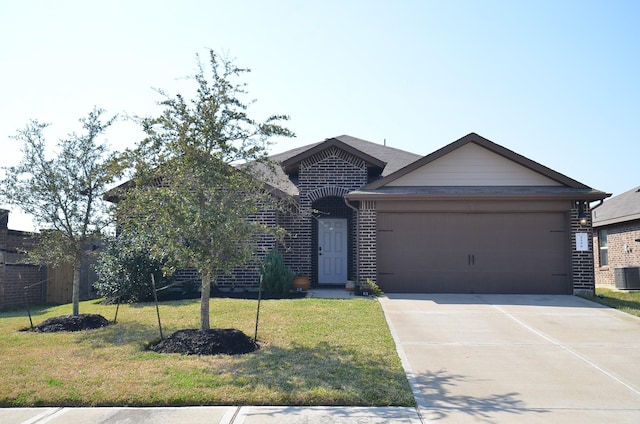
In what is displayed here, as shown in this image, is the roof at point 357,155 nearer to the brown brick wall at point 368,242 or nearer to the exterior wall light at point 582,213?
the brown brick wall at point 368,242

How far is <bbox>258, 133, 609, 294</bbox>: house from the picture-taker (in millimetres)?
12461

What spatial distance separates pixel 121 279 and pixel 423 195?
7702 millimetres

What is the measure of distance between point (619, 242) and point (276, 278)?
554 inches

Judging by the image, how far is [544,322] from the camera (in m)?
9.11

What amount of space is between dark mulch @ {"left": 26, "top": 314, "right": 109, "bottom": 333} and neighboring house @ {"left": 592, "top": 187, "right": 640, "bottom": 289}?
16.1 metres

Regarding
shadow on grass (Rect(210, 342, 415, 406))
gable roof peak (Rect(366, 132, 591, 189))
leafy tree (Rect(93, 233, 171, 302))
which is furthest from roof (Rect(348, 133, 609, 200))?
shadow on grass (Rect(210, 342, 415, 406))

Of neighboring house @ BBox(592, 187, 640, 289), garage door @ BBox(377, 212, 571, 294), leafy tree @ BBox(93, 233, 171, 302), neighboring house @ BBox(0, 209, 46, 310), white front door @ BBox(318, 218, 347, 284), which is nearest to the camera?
leafy tree @ BBox(93, 233, 171, 302)

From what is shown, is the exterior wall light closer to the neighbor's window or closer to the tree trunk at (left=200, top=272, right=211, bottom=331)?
the neighbor's window

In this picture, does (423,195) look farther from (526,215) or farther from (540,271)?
(540,271)

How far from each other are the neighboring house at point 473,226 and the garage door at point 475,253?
26 mm

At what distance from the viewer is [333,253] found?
49.6 ft

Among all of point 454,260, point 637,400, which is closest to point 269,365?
point 637,400

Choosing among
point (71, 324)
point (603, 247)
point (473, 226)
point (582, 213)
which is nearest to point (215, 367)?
point (71, 324)

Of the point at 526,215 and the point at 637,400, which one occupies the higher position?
the point at 526,215
